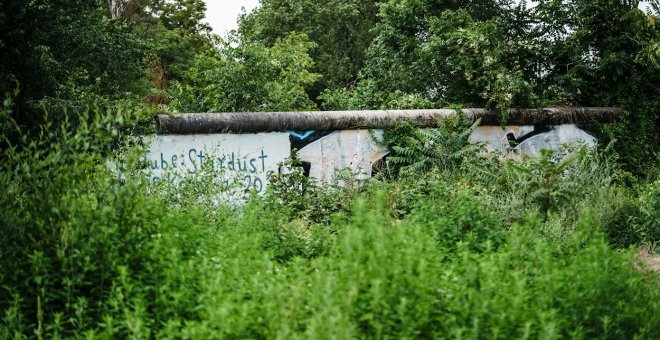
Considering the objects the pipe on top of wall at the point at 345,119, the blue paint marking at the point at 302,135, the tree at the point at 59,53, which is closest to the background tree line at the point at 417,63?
the tree at the point at 59,53

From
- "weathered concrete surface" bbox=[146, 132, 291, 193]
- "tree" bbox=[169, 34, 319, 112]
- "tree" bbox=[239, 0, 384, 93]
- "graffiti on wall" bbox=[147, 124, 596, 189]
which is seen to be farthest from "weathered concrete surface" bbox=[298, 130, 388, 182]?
"tree" bbox=[239, 0, 384, 93]

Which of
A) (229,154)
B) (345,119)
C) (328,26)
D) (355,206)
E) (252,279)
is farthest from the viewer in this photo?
(328,26)

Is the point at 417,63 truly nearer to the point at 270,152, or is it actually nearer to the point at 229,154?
the point at 270,152

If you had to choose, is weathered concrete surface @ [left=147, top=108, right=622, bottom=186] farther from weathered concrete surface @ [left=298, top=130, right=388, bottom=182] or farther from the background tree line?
the background tree line

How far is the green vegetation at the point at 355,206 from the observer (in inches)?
129

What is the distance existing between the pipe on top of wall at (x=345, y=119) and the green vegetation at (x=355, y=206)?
295 millimetres

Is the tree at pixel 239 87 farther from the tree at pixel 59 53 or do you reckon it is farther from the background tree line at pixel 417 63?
the tree at pixel 59 53

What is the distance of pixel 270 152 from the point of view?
30.6 ft

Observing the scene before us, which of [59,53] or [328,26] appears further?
[328,26]

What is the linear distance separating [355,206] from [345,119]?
5.26m

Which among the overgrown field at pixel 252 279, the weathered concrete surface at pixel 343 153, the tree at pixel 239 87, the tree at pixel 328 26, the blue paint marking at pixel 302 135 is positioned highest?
the tree at pixel 328 26

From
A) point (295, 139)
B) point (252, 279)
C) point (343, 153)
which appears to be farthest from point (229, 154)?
point (252, 279)

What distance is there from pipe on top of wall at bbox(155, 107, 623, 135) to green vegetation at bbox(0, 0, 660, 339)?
0.29m

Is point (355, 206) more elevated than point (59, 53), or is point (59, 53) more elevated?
point (59, 53)
